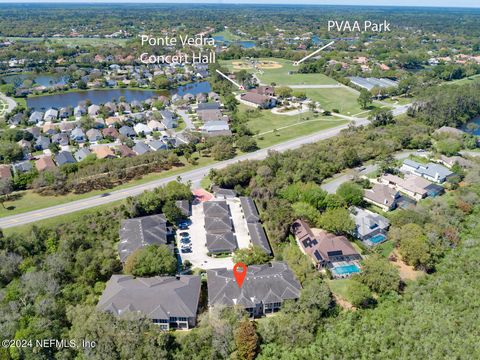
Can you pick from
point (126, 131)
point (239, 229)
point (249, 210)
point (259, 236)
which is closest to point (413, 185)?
point (249, 210)

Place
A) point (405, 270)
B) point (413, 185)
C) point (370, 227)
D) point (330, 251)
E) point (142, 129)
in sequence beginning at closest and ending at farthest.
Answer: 1. point (405, 270)
2. point (330, 251)
3. point (370, 227)
4. point (413, 185)
5. point (142, 129)

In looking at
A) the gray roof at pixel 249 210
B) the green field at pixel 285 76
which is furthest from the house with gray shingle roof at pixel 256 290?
the green field at pixel 285 76

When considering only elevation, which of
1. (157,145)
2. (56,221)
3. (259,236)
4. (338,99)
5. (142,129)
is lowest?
(56,221)

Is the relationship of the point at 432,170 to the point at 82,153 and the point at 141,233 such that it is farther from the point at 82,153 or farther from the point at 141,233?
the point at 82,153

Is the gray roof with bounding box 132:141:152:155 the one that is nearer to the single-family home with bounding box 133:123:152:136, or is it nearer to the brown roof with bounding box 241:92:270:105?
the single-family home with bounding box 133:123:152:136

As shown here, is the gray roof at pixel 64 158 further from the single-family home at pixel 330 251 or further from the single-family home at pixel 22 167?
the single-family home at pixel 330 251

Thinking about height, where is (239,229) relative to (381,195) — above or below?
below

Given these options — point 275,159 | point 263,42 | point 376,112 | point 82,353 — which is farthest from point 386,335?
point 263,42
